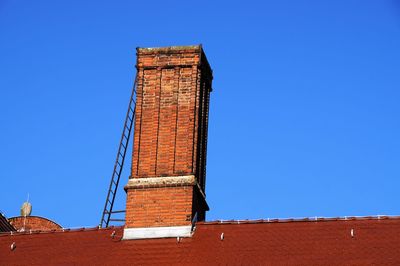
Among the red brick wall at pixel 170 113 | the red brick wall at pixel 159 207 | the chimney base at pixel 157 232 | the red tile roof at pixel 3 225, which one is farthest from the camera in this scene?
the red tile roof at pixel 3 225

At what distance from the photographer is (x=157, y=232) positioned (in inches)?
783

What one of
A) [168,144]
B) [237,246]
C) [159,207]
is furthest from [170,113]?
[237,246]

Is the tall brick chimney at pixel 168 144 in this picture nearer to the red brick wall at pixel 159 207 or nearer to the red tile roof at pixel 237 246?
the red brick wall at pixel 159 207

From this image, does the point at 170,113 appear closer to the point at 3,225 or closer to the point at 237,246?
the point at 237,246

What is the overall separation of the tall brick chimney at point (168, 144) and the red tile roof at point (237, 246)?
1.56ft

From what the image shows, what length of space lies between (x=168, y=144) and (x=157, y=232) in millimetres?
1845

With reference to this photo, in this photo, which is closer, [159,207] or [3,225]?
[159,207]

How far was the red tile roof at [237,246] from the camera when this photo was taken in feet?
60.2

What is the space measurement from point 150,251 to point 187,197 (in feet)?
4.65

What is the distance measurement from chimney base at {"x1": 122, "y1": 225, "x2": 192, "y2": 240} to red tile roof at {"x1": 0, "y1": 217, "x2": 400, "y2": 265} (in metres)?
0.14

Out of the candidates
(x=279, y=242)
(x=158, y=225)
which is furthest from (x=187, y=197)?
(x=279, y=242)

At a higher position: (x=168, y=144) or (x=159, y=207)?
(x=168, y=144)

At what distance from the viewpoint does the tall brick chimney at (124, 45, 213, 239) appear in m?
20.1

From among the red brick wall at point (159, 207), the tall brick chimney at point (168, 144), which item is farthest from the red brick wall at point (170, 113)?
the red brick wall at point (159, 207)
